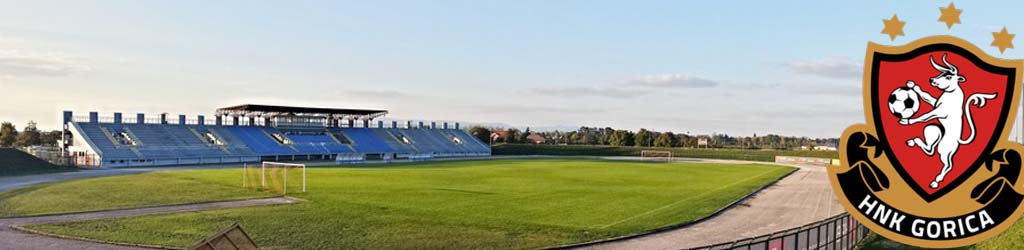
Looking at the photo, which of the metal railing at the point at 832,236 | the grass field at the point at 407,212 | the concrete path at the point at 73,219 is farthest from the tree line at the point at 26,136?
the metal railing at the point at 832,236

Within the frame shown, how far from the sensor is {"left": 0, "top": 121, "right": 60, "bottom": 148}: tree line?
92.2m

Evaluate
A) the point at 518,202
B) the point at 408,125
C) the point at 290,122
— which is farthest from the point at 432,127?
the point at 518,202

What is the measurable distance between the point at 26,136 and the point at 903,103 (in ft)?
389

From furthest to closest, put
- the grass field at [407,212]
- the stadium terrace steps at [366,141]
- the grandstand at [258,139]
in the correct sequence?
the stadium terrace steps at [366,141]
the grandstand at [258,139]
the grass field at [407,212]

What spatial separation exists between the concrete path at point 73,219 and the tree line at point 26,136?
3164 inches

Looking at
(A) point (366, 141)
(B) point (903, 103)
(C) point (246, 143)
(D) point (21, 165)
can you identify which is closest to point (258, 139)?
(C) point (246, 143)

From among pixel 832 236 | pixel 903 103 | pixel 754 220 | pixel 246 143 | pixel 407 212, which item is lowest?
pixel 754 220

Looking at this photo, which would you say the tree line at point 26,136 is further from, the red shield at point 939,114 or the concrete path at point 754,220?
the red shield at point 939,114

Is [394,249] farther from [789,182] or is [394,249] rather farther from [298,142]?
[298,142]

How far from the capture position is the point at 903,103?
7.01 metres

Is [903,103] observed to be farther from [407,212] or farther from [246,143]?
[246,143]

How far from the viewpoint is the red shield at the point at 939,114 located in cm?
699

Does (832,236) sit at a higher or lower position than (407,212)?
higher

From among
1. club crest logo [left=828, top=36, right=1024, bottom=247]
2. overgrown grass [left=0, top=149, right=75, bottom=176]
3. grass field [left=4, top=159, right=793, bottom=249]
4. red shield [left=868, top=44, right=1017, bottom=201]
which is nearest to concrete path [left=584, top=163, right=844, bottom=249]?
grass field [left=4, top=159, right=793, bottom=249]
